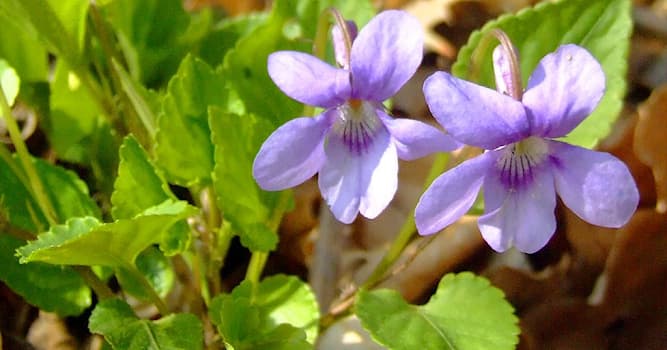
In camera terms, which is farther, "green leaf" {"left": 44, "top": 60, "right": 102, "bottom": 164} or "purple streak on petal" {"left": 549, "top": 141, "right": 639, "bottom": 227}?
"green leaf" {"left": 44, "top": 60, "right": 102, "bottom": 164}

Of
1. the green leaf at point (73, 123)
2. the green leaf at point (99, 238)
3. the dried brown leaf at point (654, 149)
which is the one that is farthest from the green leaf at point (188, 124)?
the dried brown leaf at point (654, 149)

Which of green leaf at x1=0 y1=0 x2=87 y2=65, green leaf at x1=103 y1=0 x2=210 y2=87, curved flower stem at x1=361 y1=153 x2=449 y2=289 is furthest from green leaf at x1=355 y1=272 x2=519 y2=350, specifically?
green leaf at x1=103 y1=0 x2=210 y2=87

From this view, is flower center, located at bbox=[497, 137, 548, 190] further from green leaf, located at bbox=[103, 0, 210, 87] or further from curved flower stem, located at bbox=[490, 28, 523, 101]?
green leaf, located at bbox=[103, 0, 210, 87]

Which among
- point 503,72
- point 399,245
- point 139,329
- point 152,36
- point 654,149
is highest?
point 503,72

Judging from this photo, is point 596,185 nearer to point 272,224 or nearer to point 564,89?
point 564,89

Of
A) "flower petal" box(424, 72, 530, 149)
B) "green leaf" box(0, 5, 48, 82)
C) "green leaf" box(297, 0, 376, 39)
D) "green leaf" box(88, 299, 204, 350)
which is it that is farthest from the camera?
"green leaf" box(0, 5, 48, 82)

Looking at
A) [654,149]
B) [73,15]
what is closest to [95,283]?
[73,15]

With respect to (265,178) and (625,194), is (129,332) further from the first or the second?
(625,194)
